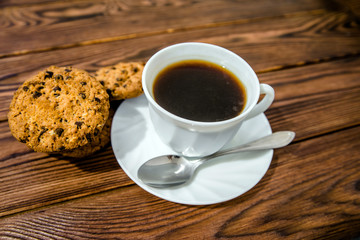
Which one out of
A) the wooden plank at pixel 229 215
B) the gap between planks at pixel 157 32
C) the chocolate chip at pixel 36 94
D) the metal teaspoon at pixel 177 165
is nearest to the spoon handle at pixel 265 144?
the metal teaspoon at pixel 177 165

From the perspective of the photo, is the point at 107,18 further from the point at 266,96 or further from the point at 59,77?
the point at 266,96

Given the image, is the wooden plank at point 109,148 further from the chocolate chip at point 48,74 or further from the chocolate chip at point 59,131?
the chocolate chip at point 48,74

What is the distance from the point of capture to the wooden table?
2.69ft

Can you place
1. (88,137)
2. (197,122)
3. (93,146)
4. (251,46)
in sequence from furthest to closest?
(251,46) → (93,146) → (88,137) → (197,122)

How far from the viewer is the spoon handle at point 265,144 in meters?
0.91

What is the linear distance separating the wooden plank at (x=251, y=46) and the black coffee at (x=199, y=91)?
1.24ft

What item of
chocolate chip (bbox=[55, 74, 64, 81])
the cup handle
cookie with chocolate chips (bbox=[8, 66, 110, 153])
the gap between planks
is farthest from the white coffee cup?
the gap between planks

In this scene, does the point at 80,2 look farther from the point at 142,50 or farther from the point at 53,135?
the point at 53,135

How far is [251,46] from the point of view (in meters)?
1.40

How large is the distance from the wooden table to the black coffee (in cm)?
28

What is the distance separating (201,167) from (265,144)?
24 cm

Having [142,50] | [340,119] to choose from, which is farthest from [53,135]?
[340,119]

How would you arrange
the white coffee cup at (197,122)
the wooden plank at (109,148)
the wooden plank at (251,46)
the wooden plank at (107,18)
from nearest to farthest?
the white coffee cup at (197,122)
the wooden plank at (109,148)
the wooden plank at (251,46)
the wooden plank at (107,18)

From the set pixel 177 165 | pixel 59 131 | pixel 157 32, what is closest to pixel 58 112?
pixel 59 131
